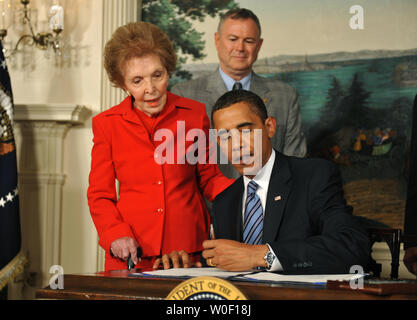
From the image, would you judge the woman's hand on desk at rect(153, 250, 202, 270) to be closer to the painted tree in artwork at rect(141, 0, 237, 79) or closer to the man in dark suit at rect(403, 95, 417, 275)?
the man in dark suit at rect(403, 95, 417, 275)

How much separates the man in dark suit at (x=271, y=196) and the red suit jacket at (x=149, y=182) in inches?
8.3

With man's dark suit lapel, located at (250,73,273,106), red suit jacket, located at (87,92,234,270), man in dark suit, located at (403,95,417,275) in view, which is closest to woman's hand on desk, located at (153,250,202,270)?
red suit jacket, located at (87,92,234,270)

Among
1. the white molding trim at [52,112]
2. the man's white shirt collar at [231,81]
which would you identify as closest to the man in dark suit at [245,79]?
the man's white shirt collar at [231,81]

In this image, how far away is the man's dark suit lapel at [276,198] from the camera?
7.09ft

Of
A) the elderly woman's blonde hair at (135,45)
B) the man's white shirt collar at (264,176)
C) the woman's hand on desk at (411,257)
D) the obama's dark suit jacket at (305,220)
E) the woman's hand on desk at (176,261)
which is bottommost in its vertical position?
the woman's hand on desk at (411,257)

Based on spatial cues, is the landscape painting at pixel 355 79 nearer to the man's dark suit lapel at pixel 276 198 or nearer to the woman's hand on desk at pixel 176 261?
the man's dark suit lapel at pixel 276 198

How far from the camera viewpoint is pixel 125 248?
2240 millimetres

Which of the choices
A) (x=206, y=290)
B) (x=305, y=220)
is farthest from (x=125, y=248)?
(x=206, y=290)

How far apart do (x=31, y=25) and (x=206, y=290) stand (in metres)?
3.97

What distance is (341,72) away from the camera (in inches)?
170
